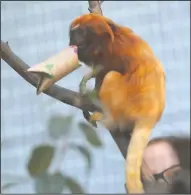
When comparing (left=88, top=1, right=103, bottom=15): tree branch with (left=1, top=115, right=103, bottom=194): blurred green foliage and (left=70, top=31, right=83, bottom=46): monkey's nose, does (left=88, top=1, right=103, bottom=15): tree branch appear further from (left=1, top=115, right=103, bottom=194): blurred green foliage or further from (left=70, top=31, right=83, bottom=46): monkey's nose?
(left=1, top=115, right=103, bottom=194): blurred green foliage

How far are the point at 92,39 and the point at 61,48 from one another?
130mm

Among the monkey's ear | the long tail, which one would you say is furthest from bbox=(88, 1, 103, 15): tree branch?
the long tail

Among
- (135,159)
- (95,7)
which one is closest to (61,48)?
(95,7)

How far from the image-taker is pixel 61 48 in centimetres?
78

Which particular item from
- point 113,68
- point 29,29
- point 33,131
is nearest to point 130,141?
point 113,68

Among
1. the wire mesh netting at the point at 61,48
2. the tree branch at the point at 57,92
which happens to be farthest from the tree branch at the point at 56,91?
the wire mesh netting at the point at 61,48

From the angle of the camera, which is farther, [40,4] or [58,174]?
[40,4]

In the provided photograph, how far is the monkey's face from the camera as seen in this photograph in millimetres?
657

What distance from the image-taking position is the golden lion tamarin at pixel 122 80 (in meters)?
0.64

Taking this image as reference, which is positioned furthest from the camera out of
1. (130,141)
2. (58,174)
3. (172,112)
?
(172,112)

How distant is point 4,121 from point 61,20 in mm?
194

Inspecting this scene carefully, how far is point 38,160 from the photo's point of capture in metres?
0.52

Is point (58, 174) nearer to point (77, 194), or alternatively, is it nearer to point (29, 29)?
point (77, 194)

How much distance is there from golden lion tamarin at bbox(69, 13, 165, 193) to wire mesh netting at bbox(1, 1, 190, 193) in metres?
0.10
